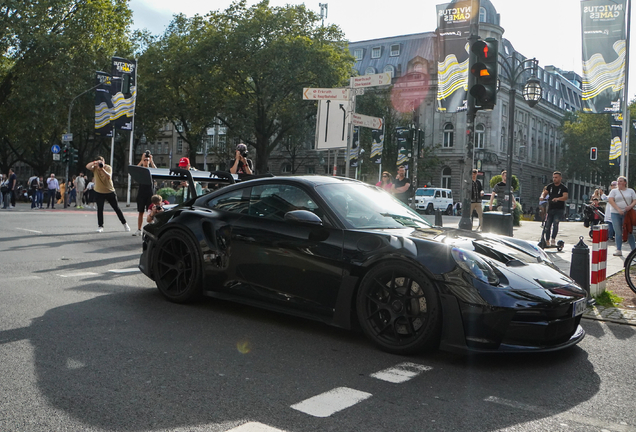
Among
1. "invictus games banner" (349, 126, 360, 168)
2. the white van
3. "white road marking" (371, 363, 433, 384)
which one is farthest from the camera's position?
the white van

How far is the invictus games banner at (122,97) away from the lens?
2750 centimetres

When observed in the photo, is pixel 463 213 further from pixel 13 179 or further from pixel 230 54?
pixel 230 54

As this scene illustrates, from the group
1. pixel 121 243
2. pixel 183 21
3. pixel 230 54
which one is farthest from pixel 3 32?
pixel 121 243

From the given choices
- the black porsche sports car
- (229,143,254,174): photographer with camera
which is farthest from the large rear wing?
the black porsche sports car

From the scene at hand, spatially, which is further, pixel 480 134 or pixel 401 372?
pixel 480 134

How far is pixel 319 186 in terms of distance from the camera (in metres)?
5.38

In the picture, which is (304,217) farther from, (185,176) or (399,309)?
(185,176)

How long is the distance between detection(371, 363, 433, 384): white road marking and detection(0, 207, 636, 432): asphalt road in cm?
1

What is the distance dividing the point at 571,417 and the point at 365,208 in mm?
2442

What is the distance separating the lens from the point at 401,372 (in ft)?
13.3

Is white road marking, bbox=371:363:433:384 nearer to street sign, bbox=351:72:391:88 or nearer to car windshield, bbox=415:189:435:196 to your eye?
street sign, bbox=351:72:391:88

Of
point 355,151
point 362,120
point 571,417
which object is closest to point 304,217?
point 571,417

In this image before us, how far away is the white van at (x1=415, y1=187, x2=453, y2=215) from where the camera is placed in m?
47.3

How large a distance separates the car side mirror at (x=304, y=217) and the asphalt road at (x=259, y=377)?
91 centimetres
